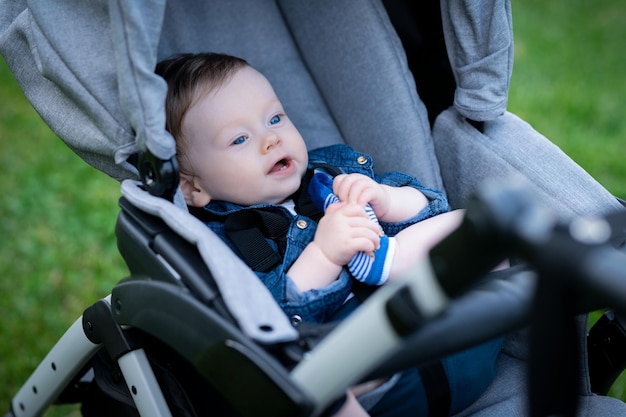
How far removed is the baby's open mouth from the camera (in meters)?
1.56

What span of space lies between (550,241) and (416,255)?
26.2 inches

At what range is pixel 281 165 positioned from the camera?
157 centimetres

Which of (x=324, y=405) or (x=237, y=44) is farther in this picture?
(x=237, y=44)

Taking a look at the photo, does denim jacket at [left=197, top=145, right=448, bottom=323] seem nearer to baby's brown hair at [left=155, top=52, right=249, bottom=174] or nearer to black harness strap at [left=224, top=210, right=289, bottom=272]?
black harness strap at [left=224, top=210, right=289, bottom=272]

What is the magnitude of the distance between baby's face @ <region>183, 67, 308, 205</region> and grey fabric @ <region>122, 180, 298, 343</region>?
0.27 m

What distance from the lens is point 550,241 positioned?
782 mm

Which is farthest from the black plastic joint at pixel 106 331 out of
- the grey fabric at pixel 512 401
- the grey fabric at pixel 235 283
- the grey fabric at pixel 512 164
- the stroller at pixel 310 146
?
the grey fabric at pixel 512 164

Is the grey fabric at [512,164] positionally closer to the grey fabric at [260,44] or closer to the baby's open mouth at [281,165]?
the grey fabric at [260,44]

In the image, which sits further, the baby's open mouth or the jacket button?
the baby's open mouth

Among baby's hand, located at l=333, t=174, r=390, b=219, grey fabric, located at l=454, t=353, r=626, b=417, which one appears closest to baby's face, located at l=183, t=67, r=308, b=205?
baby's hand, located at l=333, t=174, r=390, b=219

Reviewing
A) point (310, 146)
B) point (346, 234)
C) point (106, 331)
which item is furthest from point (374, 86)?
point (106, 331)

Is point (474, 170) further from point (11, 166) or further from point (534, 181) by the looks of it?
point (11, 166)

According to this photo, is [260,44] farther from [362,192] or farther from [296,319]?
[296,319]

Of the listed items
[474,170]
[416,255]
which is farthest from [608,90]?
[416,255]
